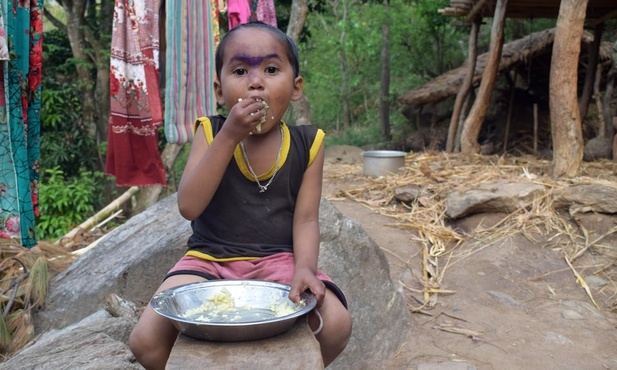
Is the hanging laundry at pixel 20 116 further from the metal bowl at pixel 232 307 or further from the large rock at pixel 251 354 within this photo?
the large rock at pixel 251 354

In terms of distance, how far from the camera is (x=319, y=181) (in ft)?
6.29

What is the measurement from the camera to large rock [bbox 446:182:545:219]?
435 cm

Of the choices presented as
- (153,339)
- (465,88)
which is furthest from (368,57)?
(153,339)

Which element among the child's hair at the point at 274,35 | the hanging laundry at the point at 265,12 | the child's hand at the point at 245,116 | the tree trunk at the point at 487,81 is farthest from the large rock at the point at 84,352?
the tree trunk at the point at 487,81

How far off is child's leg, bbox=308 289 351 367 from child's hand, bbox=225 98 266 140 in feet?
1.86

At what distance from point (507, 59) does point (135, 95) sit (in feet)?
24.0

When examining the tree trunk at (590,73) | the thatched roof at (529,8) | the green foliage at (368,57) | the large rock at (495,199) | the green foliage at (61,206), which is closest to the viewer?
the large rock at (495,199)

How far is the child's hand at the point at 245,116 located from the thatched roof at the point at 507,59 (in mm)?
8375

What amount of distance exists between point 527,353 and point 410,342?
23.5 inches

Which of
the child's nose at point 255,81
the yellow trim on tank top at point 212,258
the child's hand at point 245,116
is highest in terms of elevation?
the child's nose at point 255,81

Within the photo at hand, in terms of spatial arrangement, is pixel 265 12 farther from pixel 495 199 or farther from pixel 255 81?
pixel 255 81

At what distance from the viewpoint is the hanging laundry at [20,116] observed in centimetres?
301

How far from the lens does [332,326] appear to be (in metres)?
1.53

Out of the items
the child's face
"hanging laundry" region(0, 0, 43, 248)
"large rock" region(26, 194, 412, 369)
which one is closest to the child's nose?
the child's face
